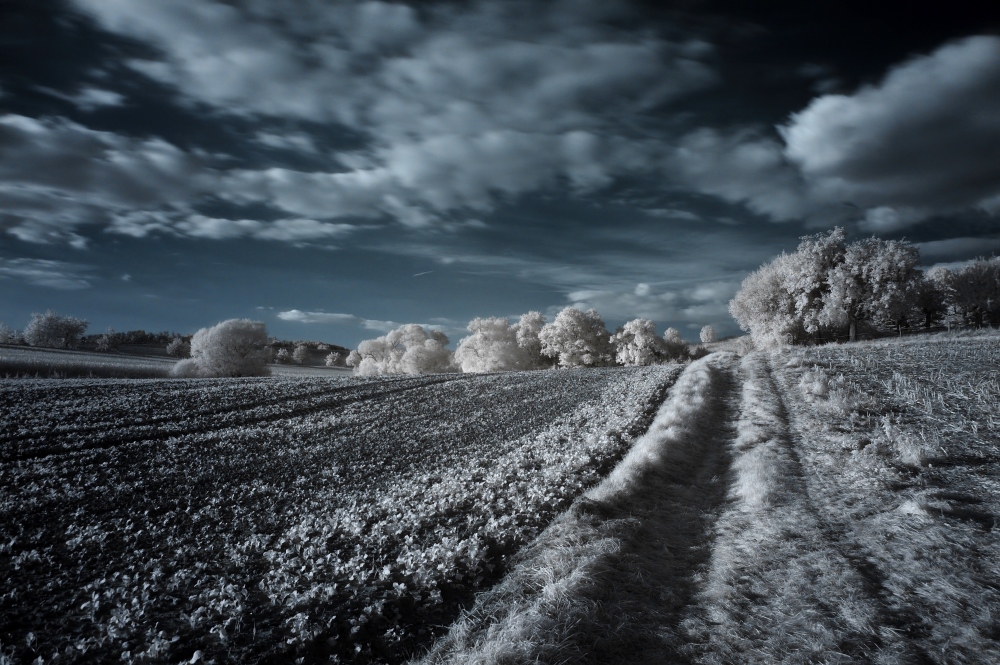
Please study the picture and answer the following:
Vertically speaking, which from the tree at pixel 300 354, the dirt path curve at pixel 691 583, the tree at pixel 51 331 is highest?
the tree at pixel 51 331

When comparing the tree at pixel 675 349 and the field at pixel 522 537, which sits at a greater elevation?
the tree at pixel 675 349

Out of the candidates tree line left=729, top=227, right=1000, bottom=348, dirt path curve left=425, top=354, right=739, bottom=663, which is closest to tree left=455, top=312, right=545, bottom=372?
tree line left=729, top=227, right=1000, bottom=348

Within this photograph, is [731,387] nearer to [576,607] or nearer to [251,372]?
[576,607]

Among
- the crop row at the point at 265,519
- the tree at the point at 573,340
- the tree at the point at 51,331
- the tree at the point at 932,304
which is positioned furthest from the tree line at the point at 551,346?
the tree at the point at 51,331

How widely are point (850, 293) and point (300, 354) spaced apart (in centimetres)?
11960

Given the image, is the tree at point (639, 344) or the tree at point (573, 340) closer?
the tree at point (573, 340)

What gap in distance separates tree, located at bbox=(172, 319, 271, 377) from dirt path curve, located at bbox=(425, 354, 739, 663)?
64200 mm

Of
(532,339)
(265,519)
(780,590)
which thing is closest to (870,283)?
(532,339)

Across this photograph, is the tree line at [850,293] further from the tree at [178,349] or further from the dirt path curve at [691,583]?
the tree at [178,349]

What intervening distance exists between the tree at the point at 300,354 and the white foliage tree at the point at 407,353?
117 feet

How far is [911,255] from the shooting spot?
50531 millimetres

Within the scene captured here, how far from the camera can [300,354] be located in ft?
420

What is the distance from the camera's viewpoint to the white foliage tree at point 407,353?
87.1 metres

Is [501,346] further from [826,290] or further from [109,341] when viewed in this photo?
[109,341]
